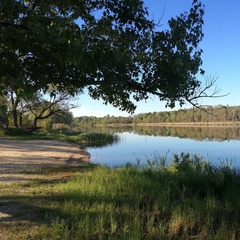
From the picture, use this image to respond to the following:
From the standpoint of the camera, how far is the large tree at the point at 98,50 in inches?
180

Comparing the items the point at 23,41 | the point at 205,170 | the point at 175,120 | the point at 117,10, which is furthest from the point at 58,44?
the point at 175,120

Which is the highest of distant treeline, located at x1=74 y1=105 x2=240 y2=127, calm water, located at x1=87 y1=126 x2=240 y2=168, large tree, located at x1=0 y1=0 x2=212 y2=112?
distant treeline, located at x1=74 y1=105 x2=240 y2=127

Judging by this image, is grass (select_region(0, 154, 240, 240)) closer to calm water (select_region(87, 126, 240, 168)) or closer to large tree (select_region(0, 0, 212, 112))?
large tree (select_region(0, 0, 212, 112))

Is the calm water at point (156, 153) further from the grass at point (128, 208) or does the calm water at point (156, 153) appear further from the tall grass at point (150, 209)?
the grass at point (128, 208)

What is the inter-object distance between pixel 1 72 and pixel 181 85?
3164 mm

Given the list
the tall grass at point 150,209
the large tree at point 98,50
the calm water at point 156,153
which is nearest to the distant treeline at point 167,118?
the calm water at point 156,153

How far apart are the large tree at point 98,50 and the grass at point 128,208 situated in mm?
2243

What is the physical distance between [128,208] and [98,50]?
3115 mm

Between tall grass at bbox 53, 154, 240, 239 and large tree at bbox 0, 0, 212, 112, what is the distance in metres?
2.24

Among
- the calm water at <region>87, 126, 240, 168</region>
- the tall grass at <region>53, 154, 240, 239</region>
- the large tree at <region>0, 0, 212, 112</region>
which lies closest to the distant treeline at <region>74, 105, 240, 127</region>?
the calm water at <region>87, 126, 240, 168</region>

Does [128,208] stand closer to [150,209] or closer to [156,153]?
[150,209]

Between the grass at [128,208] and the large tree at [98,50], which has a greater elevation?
the large tree at [98,50]

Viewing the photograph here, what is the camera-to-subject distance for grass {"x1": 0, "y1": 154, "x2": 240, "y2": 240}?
4582mm

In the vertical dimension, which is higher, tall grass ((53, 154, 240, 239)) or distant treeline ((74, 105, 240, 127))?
distant treeline ((74, 105, 240, 127))
